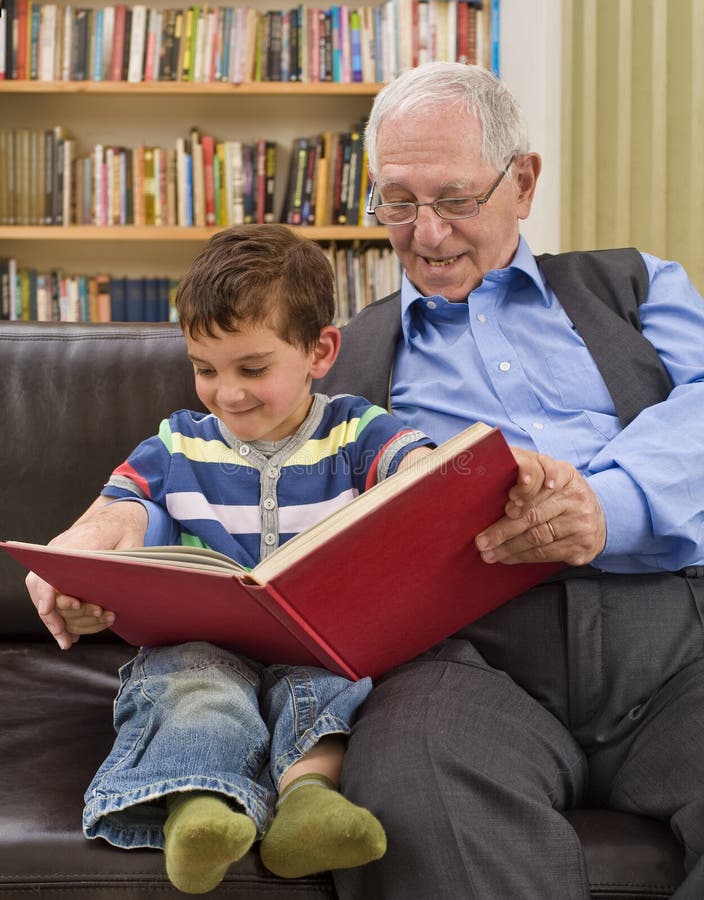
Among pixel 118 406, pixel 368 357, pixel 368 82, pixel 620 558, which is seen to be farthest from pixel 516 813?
pixel 368 82

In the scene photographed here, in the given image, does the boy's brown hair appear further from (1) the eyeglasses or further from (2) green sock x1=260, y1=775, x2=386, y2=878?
(2) green sock x1=260, y1=775, x2=386, y2=878

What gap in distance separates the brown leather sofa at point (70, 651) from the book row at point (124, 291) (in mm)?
1770

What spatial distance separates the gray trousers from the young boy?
0.08 metres

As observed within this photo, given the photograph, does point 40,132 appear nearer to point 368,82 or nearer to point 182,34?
point 182,34

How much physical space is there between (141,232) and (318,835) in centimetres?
269

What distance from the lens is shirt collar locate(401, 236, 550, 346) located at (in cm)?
146

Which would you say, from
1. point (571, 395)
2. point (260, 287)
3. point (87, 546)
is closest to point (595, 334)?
point (571, 395)

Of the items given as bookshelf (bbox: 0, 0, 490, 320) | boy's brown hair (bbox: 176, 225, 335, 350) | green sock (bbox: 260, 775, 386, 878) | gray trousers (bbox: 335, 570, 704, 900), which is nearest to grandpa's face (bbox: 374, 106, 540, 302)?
boy's brown hair (bbox: 176, 225, 335, 350)

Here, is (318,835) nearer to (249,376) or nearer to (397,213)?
(249,376)

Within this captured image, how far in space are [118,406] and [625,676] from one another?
35.1 inches

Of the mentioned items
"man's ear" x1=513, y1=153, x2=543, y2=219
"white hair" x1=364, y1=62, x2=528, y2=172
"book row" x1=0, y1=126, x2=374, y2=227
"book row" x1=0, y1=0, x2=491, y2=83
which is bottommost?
"man's ear" x1=513, y1=153, x2=543, y2=219

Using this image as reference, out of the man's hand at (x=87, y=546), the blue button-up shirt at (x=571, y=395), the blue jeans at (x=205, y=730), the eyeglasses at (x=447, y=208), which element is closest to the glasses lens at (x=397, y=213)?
the eyeglasses at (x=447, y=208)

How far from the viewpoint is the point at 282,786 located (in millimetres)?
1033

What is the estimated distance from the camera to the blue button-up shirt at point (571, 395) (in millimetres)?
1223
